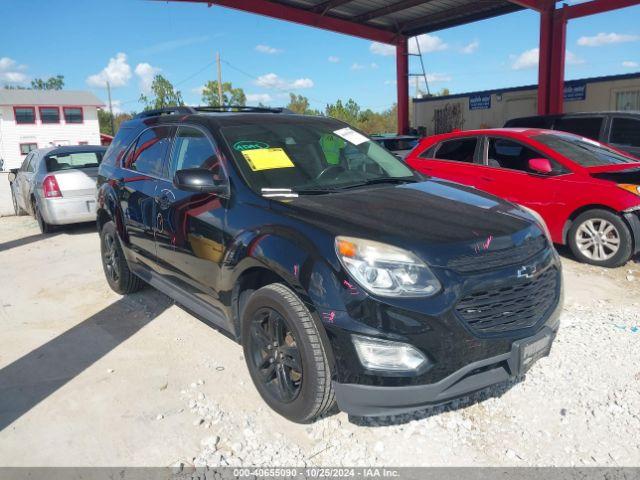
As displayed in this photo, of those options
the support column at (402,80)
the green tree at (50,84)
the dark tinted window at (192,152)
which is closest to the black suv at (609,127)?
the dark tinted window at (192,152)

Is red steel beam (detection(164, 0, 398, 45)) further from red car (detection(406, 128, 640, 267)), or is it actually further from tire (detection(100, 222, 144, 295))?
tire (detection(100, 222, 144, 295))

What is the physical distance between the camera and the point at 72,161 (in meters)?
8.93

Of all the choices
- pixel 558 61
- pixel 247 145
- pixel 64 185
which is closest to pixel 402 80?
pixel 558 61

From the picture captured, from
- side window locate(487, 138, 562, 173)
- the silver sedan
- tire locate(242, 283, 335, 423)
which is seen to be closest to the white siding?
the silver sedan

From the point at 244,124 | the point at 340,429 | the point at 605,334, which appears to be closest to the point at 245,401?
the point at 340,429

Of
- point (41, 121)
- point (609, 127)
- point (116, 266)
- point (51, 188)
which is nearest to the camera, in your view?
point (116, 266)

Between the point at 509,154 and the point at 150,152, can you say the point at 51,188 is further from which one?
the point at 509,154

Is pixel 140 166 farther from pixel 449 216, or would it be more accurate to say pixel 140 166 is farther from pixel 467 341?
pixel 467 341

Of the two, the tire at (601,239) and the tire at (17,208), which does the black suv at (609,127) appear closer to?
the tire at (601,239)

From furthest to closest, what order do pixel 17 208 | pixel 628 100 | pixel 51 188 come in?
1. pixel 628 100
2. pixel 17 208
3. pixel 51 188

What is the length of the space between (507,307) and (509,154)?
181 inches

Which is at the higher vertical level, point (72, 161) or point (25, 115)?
point (25, 115)

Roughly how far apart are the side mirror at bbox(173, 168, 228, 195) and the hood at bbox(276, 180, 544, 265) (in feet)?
1.68

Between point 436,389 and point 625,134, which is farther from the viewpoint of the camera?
point 625,134
